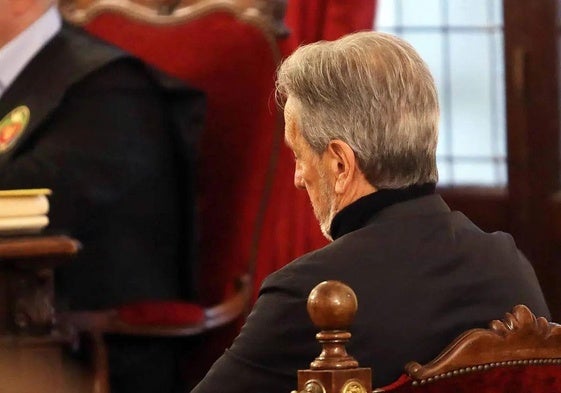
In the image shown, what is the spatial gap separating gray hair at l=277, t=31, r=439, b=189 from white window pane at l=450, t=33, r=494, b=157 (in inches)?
100

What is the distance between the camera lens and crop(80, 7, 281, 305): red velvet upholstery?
12.9 ft

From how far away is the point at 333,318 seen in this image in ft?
4.72

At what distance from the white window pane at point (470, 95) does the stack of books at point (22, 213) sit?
1.89 m

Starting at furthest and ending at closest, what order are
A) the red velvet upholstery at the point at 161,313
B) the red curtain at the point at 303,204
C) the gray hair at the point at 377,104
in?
the red curtain at the point at 303,204 → the red velvet upholstery at the point at 161,313 → the gray hair at the point at 377,104

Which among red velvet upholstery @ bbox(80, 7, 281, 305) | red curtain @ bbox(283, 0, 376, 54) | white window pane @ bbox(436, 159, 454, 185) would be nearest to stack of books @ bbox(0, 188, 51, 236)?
red velvet upholstery @ bbox(80, 7, 281, 305)

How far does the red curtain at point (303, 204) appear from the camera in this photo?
4.16 meters

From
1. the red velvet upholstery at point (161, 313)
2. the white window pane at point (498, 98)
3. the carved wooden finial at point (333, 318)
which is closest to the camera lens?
the carved wooden finial at point (333, 318)

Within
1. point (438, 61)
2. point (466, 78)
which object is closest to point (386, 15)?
point (438, 61)

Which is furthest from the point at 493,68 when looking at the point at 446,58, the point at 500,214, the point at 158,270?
the point at 158,270

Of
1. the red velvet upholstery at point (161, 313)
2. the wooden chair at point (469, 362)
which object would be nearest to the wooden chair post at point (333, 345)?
the wooden chair at point (469, 362)

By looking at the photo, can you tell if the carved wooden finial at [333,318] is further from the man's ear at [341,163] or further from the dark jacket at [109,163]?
the dark jacket at [109,163]

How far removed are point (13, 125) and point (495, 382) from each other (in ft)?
7.46

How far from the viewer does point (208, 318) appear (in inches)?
142

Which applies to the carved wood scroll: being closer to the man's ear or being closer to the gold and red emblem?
the man's ear
